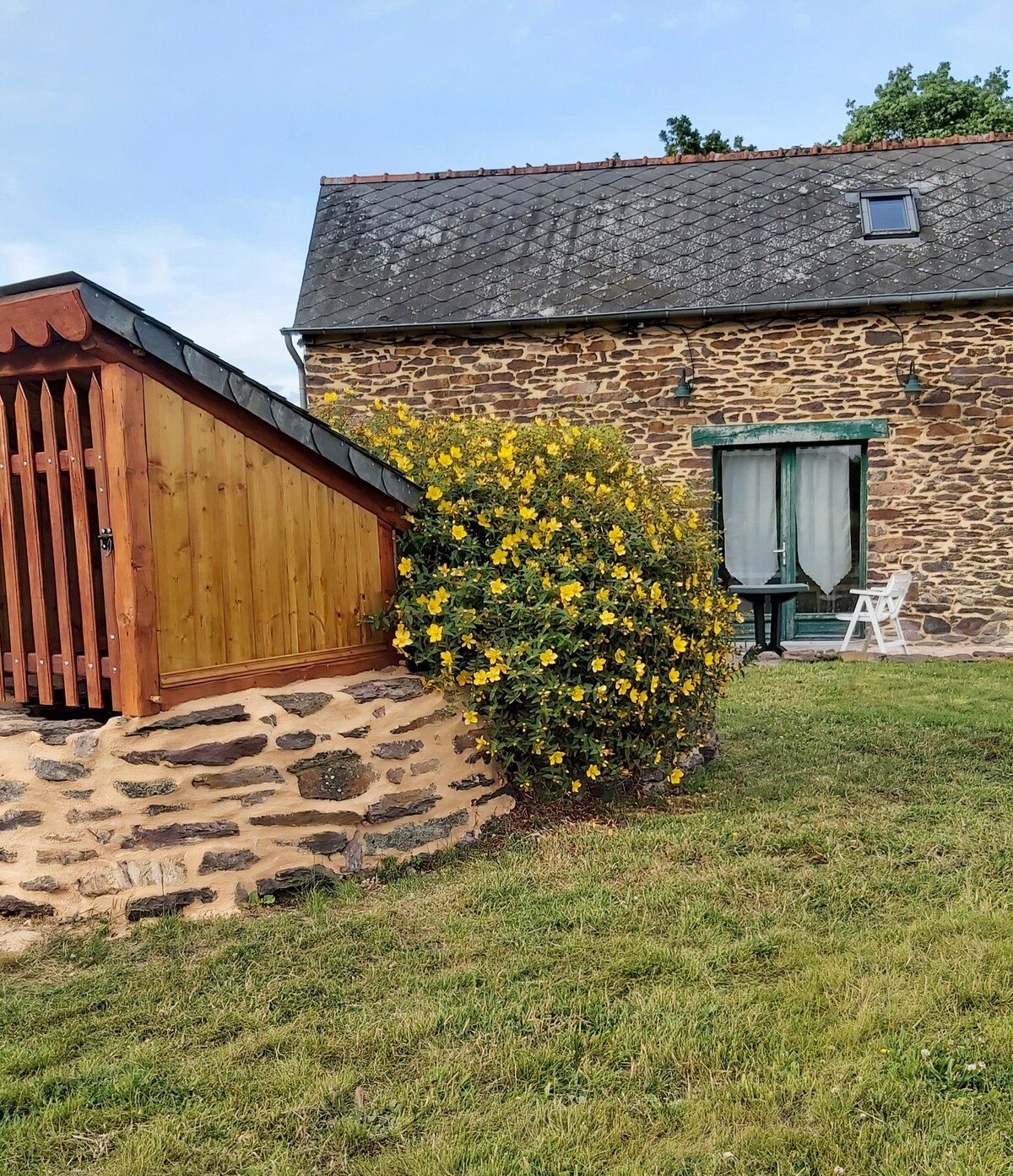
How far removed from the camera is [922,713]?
6602mm

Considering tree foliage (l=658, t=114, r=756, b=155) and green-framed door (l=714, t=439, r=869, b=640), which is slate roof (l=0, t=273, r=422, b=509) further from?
tree foliage (l=658, t=114, r=756, b=155)

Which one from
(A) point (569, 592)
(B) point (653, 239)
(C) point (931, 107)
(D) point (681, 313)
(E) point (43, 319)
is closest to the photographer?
(E) point (43, 319)

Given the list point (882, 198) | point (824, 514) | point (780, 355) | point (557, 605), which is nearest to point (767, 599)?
point (824, 514)

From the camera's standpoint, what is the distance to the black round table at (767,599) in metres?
9.23

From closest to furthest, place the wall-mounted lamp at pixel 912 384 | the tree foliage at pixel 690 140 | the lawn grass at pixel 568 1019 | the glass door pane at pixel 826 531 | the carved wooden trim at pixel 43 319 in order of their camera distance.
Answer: the lawn grass at pixel 568 1019, the carved wooden trim at pixel 43 319, the wall-mounted lamp at pixel 912 384, the glass door pane at pixel 826 531, the tree foliage at pixel 690 140

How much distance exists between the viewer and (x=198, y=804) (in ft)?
11.6

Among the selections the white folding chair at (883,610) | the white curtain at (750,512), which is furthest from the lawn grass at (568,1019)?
the white curtain at (750,512)

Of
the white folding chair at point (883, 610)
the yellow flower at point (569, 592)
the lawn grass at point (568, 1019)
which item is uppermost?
the yellow flower at point (569, 592)

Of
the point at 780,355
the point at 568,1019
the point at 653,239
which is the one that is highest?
the point at 653,239

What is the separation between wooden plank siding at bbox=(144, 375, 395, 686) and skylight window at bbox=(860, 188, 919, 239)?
29.3 feet

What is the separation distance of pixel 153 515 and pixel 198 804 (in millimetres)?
1078

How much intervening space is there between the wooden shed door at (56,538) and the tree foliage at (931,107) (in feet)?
76.3

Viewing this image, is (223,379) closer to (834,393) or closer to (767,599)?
(767,599)

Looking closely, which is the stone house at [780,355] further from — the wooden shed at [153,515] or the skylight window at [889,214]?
the wooden shed at [153,515]
